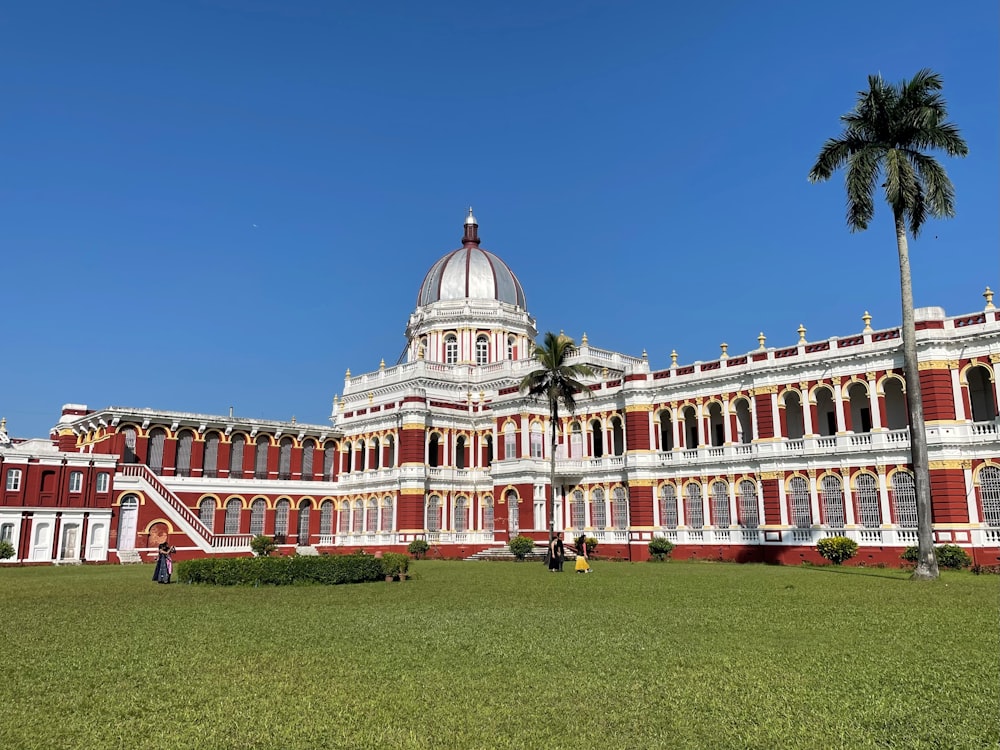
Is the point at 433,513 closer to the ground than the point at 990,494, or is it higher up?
closer to the ground

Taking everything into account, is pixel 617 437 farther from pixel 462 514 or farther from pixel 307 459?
pixel 307 459

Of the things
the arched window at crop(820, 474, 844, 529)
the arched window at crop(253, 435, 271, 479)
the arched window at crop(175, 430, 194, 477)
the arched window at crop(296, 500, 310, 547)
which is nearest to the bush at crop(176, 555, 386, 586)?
the arched window at crop(820, 474, 844, 529)

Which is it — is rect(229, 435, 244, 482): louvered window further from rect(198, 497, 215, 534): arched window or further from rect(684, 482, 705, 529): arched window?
rect(684, 482, 705, 529): arched window

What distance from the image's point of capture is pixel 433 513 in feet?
174

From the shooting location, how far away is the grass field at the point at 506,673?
26.8 ft

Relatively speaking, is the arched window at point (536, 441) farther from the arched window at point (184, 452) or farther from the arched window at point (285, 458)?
the arched window at point (184, 452)

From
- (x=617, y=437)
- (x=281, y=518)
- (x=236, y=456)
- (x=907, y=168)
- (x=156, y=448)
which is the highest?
(x=907, y=168)

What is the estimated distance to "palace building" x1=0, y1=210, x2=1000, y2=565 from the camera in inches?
1404

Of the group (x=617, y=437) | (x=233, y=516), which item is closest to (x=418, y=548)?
(x=617, y=437)

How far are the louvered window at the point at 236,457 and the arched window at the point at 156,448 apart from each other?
4647 mm

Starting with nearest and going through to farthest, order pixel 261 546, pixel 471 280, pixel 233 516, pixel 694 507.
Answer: pixel 694 507
pixel 261 546
pixel 233 516
pixel 471 280

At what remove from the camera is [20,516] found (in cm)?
4200

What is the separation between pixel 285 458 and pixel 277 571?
35049mm

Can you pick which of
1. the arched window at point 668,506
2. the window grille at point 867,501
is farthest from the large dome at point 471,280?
the window grille at point 867,501
